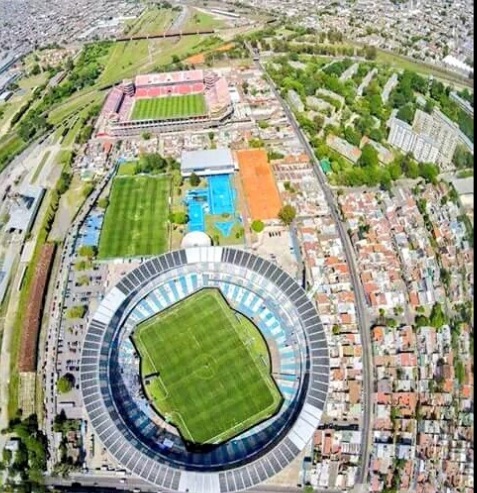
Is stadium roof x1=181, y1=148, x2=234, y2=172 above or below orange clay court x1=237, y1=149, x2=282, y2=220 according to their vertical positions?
above

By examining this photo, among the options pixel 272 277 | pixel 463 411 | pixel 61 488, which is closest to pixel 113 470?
pixel 61 488

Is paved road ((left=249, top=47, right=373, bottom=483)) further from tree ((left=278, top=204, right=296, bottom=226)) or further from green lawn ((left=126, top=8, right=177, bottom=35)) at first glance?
green lawn ((left=126, top=8, right=177, bottom=35))

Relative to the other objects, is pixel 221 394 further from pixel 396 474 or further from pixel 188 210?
pixel 188 210

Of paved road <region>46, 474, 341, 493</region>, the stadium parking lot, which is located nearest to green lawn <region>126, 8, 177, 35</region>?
the stadium parking lot

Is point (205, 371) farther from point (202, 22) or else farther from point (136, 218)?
point (202, 22)

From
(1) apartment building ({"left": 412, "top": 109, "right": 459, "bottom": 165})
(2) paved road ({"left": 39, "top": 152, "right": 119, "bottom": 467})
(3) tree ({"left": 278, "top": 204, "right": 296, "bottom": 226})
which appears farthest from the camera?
(1) apartment building ({"left": 412, "top": 109, "right": 459, "bottom": 165})
